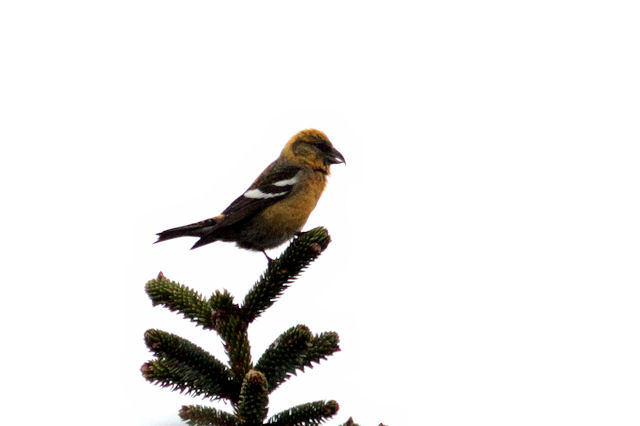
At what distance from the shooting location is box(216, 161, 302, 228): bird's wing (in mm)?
5297

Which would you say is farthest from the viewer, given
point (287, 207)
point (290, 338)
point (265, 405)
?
point (287, 207)

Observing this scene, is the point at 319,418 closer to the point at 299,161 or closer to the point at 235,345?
the point at 235,345

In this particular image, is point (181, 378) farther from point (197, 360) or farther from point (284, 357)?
point (284, 357)

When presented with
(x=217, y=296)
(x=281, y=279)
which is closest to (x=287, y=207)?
(x=281, y=279)

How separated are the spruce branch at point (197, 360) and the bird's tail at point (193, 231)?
2.07 metres

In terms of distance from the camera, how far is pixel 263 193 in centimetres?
563

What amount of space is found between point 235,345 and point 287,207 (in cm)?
305

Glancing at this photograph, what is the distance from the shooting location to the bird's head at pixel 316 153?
5.90 meters

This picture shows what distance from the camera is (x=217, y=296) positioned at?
2.60m

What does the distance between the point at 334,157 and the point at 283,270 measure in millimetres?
3031

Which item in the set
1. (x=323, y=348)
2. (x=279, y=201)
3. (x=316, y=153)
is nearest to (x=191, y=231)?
(x=279, y=201)

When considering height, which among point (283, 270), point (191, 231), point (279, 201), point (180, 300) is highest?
point (279, 201)

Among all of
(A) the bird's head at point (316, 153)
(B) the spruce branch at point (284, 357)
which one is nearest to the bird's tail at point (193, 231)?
(A) the bird's head at point (316, 153)

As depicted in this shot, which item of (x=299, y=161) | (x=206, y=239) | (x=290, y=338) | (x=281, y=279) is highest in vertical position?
(x=299, y=161)
